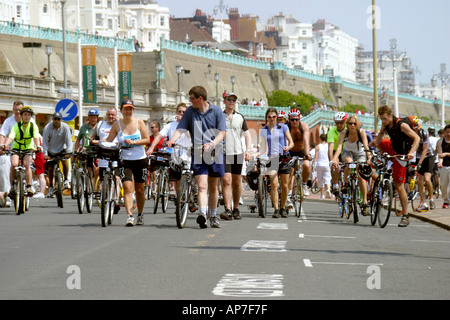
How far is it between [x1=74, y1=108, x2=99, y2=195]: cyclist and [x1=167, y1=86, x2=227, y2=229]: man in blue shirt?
4.34 m

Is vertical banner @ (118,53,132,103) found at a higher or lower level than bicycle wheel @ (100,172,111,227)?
higher

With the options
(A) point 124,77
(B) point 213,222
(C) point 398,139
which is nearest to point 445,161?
(C) point 398,139

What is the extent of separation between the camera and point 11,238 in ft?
42.0

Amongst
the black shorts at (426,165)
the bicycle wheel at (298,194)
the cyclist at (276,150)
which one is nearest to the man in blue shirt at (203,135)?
the cyclist at (276,150)

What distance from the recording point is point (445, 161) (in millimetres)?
21938

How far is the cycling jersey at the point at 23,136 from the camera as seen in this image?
713 inches

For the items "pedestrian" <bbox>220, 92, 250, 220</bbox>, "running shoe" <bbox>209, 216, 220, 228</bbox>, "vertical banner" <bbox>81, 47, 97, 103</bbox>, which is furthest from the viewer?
"vertical banner" <bbox>81, 47, 97, 103</bbox>

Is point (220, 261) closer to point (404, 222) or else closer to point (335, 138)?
point (404, 222)

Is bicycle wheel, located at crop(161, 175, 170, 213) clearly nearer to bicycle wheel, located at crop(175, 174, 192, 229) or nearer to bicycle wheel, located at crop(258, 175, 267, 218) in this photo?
bicycle wheel, located at crop(258, 175, 267, 218)

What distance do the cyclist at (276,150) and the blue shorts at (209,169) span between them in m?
3.60

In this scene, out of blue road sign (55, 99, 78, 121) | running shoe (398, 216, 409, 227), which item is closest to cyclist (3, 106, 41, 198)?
running shoe (398, 216, 409, 227)

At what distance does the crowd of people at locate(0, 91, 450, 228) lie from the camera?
14.2m

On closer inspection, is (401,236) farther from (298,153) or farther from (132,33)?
(132,33)
